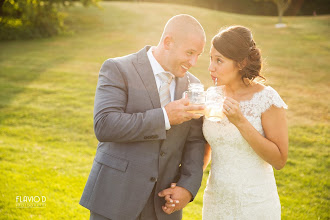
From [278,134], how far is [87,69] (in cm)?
1388

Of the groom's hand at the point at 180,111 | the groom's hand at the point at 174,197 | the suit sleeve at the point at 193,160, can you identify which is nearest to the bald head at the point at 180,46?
the groom's hand at the point at 180,111

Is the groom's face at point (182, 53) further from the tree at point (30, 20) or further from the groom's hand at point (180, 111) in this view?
the tree at point (30, 20)

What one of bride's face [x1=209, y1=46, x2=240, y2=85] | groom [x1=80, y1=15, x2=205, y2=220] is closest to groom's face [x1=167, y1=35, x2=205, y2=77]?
groom [x1=80, y1=15, x2=205, y2=220]

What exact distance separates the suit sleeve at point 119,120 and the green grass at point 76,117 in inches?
95.0

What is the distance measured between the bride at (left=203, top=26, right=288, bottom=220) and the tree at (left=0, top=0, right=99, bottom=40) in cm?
2428

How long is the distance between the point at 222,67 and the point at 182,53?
0.44 m

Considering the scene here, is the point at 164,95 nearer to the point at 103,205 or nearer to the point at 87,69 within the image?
the point at 103,205

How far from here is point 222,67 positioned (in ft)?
10.6

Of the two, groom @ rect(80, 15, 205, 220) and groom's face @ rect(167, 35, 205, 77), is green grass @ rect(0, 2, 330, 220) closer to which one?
groom's face @ rect(167, 35, 205, 77)

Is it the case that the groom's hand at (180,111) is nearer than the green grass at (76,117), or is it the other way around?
the groom's hand at (180,111)

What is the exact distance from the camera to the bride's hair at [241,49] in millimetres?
3182

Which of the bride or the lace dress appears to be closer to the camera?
the bride

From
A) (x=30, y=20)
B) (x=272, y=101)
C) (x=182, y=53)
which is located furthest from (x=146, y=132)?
(x=30, y=20)

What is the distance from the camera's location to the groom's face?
10.3 ft
